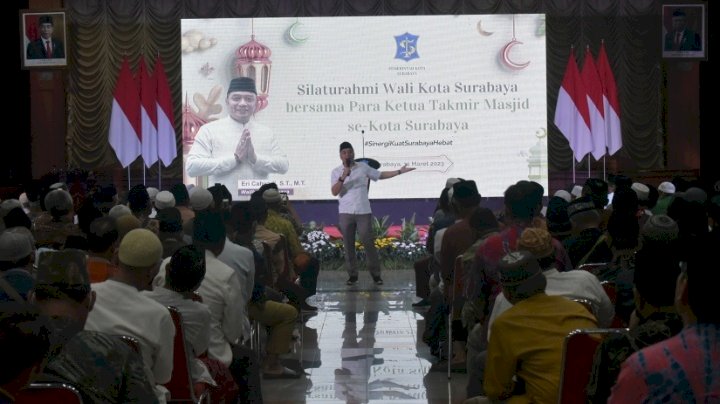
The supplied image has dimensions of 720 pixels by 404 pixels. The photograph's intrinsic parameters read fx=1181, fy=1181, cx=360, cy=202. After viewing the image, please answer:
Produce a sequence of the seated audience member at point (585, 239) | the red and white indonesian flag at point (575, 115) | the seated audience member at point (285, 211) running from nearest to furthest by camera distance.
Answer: the seated audience member at point (585, 239) < the seated audience member at point (285, 211) < the red and white indonesian flag at point (575, 115)

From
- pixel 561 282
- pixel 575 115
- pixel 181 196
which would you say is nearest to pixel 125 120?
pixel 575 115

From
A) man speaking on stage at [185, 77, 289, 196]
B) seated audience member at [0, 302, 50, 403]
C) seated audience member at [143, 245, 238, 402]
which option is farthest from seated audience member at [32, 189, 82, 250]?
man speaking on stage at [185, 77, 289, 196]

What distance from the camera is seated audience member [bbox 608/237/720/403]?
6.73 ft

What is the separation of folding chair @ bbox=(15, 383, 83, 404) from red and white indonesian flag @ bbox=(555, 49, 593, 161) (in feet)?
41.5

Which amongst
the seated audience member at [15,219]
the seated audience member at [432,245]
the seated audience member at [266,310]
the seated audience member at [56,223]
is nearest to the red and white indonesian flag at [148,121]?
the seated audience member at [432,245]

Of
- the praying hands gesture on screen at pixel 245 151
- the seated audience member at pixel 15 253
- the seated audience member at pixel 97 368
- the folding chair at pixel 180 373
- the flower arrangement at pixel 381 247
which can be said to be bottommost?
the flower arrangement at pixel 381 247

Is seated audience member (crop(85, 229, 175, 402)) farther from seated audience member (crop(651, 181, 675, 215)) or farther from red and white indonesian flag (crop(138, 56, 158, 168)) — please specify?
red and white indonesian flag (crop(138, 56, 158, 168))

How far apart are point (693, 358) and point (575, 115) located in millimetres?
13221

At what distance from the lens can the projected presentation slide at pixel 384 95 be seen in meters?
15.9

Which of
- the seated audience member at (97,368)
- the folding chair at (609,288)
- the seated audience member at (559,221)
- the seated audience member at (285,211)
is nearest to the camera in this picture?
the seated audience member at (97,368)

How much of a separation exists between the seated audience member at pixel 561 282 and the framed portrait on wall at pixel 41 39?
12.7 m

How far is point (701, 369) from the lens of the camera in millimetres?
2062

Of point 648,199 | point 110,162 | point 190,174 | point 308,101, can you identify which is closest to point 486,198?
point 308,101

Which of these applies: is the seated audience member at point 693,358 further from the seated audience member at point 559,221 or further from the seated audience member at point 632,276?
the seated audience member at point 559,221
